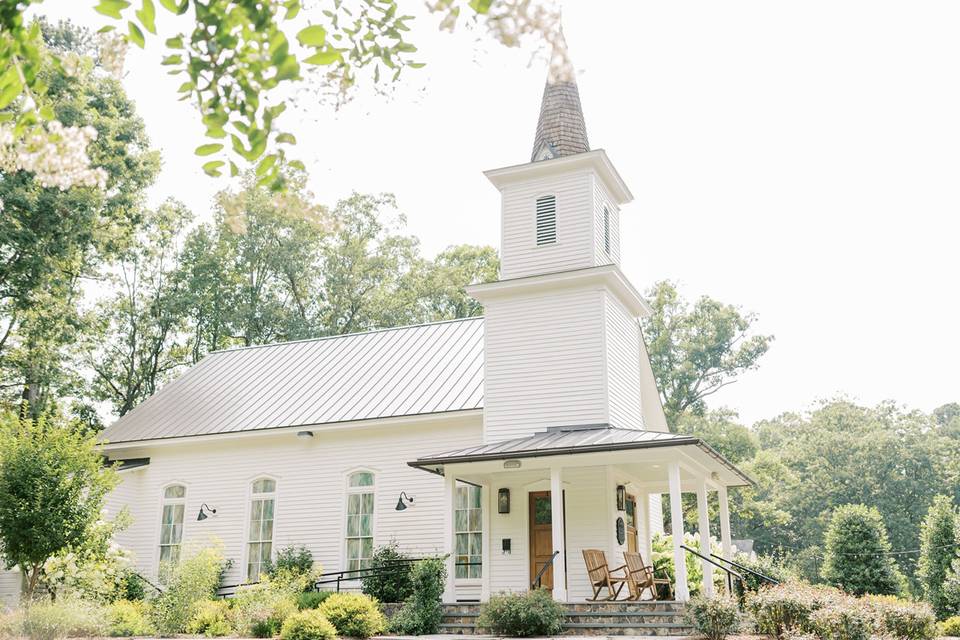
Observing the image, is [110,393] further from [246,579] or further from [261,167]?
[261,167]

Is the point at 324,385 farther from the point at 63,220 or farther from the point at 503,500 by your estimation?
the point at 63,220

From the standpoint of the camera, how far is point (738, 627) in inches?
441

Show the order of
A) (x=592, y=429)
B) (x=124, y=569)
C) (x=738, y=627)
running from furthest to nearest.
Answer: (x=124, y=569) < (x=592, y=429) < (x=738, y=627)

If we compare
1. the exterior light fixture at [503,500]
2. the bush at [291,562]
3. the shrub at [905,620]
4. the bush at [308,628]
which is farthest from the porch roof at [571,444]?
the bush at [291,562]

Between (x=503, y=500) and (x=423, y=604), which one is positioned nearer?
(x=423, y=604)

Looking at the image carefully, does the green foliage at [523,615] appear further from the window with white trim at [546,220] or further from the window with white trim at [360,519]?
the window with white trim at [546,220]

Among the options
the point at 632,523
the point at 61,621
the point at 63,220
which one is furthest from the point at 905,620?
the point at 63,220

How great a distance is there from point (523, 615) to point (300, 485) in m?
8.14

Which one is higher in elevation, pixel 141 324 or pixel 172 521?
pixel 141 324

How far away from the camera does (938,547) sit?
2022 centimetres

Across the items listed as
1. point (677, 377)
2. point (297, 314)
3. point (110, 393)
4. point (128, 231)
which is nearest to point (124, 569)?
point (128, 231)

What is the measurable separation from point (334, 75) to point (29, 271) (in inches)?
798

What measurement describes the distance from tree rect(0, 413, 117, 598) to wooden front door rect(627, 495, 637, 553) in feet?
31.9

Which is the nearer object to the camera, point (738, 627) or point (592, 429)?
point (738, 627)
